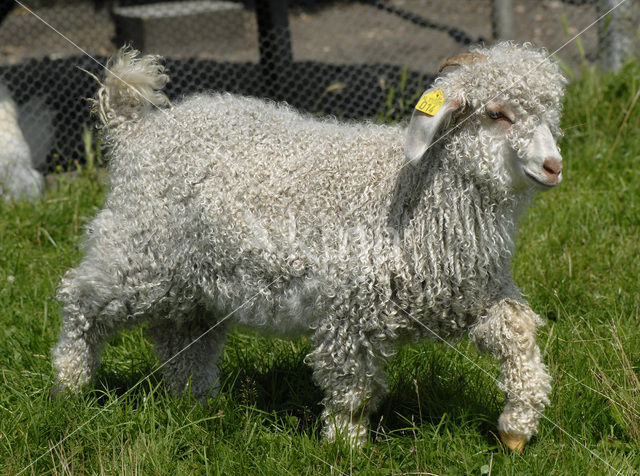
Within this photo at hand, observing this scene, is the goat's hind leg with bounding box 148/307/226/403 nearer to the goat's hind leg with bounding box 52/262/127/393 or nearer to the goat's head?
the goat's hind leg with bounding box 52/262/127/393

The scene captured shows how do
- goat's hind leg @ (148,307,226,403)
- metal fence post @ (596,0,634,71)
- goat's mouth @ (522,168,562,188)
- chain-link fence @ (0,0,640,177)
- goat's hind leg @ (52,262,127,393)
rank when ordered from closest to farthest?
goat's mouth @ (522,168,562,188)
goat's hind leg @ (52,262,127,393)
goat's hind leg @ (148,307,226,403)
metal fence post @ (596,0,634,71)
chain-link fence @ (0,0,640,177)

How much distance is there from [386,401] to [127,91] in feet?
4.56

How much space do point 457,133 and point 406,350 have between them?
3.46 feet

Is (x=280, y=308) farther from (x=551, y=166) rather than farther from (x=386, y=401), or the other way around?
(x=551, y=166)

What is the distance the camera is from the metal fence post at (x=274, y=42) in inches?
215

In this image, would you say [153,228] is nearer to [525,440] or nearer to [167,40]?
[525,440]

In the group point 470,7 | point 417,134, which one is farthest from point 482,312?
point 470,7

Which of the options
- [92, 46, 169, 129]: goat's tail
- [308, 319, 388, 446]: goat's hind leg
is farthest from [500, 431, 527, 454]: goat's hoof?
[92, 46, 169, 129]: goat's tail

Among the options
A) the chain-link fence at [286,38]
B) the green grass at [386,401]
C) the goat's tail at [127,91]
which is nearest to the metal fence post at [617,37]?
the chain-link fence at [286,38]

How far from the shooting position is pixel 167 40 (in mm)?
8367

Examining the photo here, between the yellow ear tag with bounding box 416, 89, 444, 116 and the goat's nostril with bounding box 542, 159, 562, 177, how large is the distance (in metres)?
0.32

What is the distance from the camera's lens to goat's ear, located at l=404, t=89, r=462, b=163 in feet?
7.27

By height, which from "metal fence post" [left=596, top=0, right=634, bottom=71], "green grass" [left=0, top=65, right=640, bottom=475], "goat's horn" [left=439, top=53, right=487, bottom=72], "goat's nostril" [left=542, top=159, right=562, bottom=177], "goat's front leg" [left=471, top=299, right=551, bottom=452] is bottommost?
"green grass" [left=0, top=65, right=640, bottom=475]

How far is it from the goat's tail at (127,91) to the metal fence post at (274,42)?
2690 millimetres
